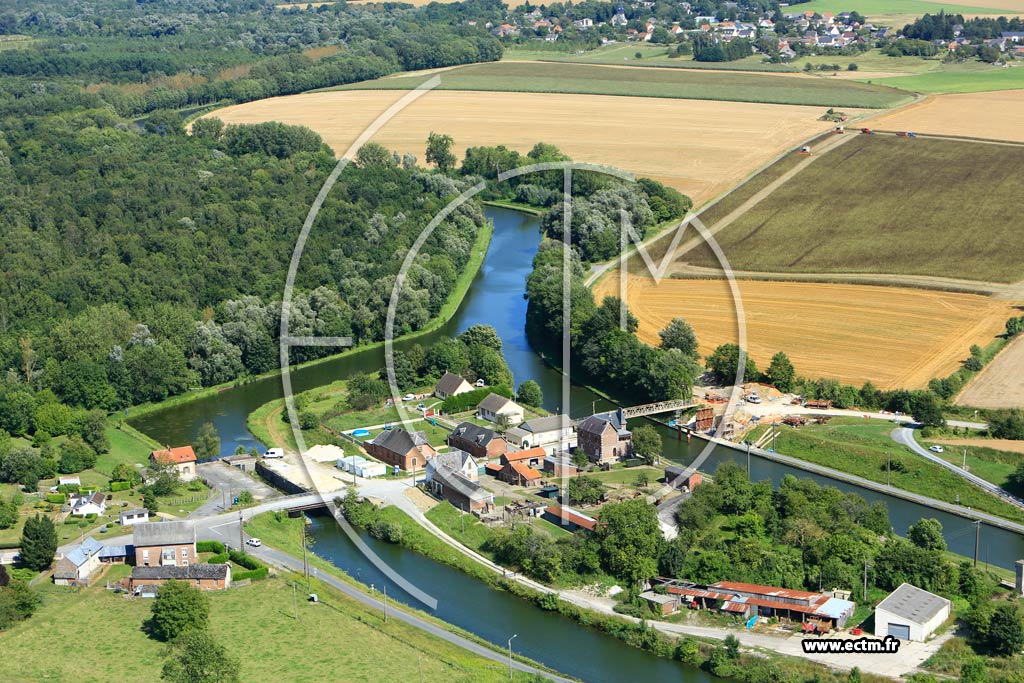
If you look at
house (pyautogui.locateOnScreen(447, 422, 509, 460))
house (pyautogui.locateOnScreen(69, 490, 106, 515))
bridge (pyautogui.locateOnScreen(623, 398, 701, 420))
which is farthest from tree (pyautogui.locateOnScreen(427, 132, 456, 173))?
house (pyautogui.locateOnScreen(69, 490, 106, 515))

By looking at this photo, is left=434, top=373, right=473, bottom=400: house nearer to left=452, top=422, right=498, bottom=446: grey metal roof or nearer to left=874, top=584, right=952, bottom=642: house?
left=452, top=422, right=498, bottom=446: grey metal roof

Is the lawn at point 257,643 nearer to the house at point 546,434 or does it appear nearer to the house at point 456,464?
the house at point 456,464

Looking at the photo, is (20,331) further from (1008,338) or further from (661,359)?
(1008,338)

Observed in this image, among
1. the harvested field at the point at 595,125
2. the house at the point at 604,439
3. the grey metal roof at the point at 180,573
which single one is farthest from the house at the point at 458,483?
the harvested field at the point at 595,125

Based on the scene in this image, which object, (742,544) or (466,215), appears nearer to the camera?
(742,544)

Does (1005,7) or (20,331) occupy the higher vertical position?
(1005,7)

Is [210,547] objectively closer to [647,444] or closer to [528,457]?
[528,457]

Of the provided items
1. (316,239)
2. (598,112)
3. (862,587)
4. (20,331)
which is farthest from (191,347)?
(598,112)

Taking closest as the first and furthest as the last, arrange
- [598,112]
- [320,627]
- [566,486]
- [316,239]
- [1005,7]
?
[320,627] < [566,486] < [316,239] < [598,112] < [1005,7]
